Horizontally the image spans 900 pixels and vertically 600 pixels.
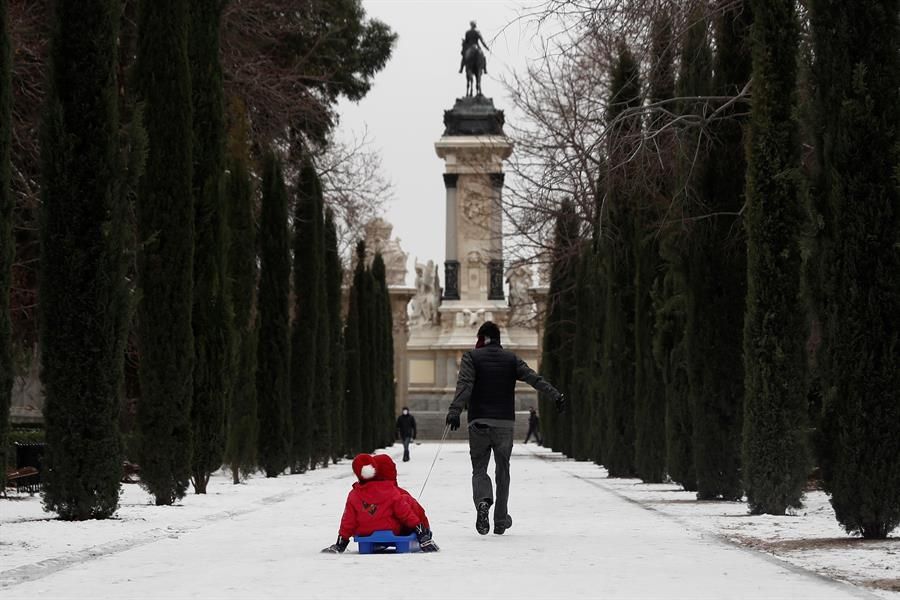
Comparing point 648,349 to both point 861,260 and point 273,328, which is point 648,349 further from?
point 861,260

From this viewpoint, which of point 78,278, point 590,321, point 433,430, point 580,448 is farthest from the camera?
point 433,430

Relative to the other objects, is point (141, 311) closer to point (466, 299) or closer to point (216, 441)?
point (216, 441)

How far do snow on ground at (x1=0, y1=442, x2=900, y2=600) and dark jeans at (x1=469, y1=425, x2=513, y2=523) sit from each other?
0.32m

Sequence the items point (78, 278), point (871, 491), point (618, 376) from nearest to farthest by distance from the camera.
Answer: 1. point (871, 491)
2. point (78, 278)
3. point (618, 376)

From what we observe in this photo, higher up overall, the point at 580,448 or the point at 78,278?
the point at 78,278

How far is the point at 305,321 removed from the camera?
3162cm

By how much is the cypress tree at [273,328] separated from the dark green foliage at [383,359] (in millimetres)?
17423

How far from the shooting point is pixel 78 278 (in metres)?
15.2

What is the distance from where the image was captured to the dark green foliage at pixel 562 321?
35.8 metres

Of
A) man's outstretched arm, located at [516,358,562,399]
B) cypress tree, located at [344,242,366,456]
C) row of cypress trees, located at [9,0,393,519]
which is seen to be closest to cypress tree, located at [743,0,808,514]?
man's outstretched arm, located at [516,358,562,399]

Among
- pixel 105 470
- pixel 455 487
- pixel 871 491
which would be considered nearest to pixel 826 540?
pixel 871 491

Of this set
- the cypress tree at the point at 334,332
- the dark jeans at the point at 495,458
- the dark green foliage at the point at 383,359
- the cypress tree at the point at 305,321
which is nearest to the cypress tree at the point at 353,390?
the cypress tree at the point at 334,332

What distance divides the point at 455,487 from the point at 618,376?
5.73m

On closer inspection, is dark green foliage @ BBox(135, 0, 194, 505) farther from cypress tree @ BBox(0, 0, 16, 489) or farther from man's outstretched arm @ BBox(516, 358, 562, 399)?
man's outstretched arm @ BBox(516, 358, 562, 399)
